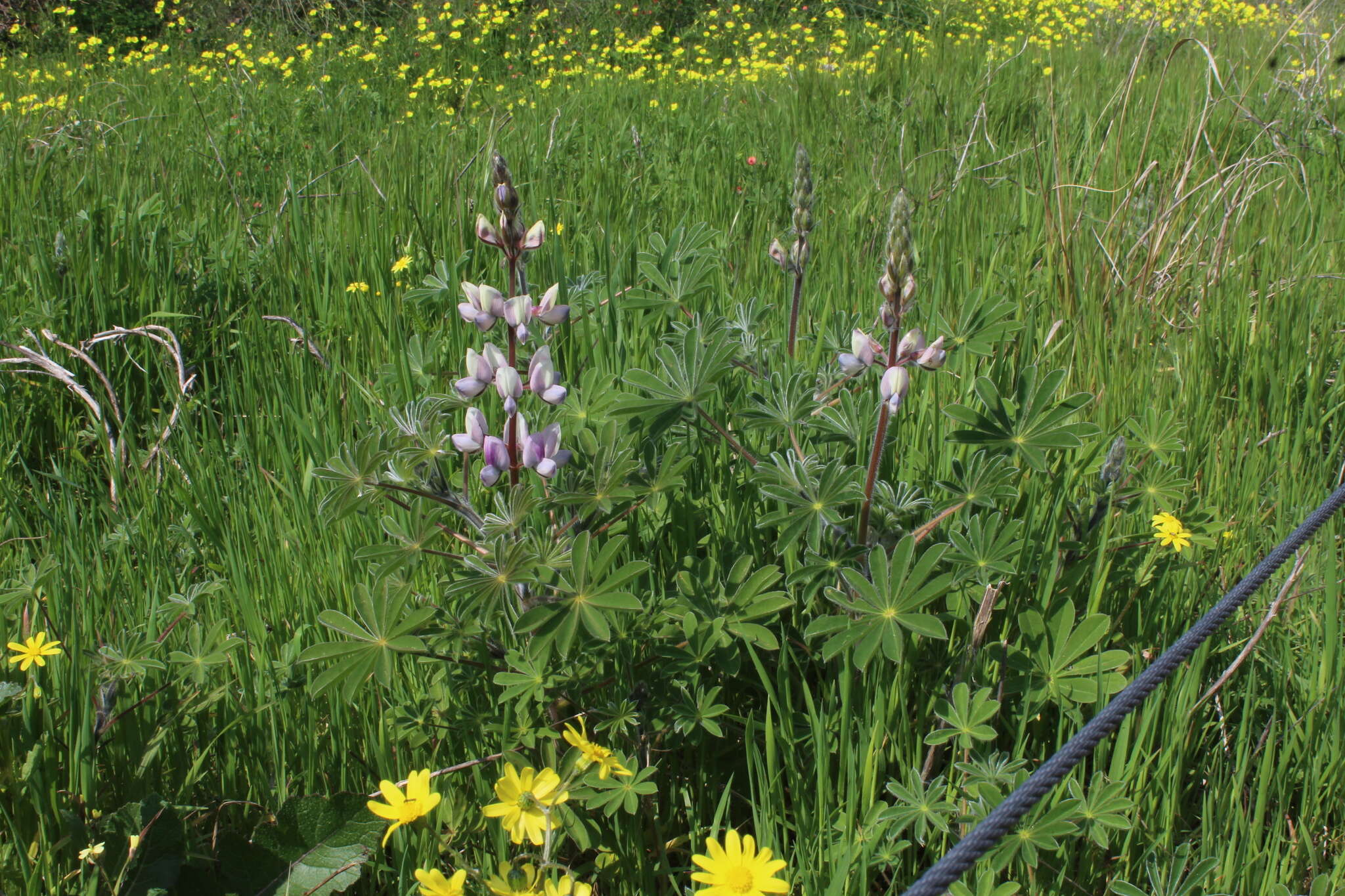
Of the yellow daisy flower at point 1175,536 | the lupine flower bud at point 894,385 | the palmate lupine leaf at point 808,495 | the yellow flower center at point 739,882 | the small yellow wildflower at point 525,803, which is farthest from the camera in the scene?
the yellow daisy flower at point 1175,536

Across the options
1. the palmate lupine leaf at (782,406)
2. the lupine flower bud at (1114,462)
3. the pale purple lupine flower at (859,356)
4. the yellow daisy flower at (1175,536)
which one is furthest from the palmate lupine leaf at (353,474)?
the yellow daisy flower at (1175,536)

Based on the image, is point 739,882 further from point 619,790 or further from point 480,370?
point 480,370

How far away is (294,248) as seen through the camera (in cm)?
298

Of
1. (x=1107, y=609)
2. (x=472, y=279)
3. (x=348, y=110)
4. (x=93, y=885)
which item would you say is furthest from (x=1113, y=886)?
(x=348, y=110)

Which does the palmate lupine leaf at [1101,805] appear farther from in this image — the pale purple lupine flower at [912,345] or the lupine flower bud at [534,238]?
the lupine flower bud at [534,238]

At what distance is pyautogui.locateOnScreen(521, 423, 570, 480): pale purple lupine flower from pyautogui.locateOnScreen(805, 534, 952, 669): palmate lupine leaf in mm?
432

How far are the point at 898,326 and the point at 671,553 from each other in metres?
0.66

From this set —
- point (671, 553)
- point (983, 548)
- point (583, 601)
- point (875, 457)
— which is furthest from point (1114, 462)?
point (583, 601)

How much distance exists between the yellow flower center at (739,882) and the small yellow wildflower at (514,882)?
0.77 feet

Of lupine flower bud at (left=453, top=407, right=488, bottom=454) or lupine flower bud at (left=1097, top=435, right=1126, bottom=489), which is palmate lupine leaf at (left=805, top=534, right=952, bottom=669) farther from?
lupine flower bud at (left=453, top=407, right=488, bottom=454)

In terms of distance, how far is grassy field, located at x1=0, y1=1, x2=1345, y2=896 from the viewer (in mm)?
1277

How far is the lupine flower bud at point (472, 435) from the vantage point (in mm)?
1271

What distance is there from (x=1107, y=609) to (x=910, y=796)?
66cm

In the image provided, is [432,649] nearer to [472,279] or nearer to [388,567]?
[388,567]
